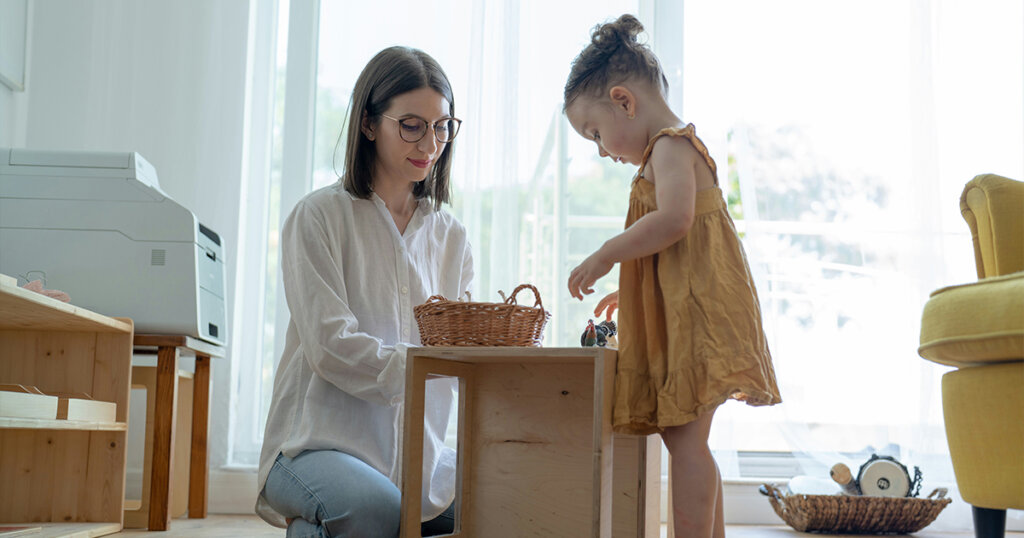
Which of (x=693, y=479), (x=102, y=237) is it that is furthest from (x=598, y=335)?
(x=102, y=237)

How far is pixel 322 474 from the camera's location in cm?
141

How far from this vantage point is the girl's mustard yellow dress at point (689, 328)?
1286mm

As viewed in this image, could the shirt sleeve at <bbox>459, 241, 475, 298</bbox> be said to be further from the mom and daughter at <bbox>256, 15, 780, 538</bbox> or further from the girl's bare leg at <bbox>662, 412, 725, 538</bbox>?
the girl's bare leg at <bbox>662, 412, 725, 538</bbox>

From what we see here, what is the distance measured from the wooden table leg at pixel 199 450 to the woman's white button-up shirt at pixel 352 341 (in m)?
0.96

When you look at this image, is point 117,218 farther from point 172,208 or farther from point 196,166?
point 196,166

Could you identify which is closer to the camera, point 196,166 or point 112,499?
point 112,499

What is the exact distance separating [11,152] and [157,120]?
59 cm

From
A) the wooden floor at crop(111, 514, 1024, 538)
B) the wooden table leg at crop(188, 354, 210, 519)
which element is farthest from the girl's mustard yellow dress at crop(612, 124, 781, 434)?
the wooden table leg at crop(188, 354, 210, 519)

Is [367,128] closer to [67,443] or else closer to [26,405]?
[26,405]

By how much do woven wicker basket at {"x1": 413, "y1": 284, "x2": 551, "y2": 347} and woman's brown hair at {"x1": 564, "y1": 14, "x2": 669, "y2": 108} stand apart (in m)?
0.39

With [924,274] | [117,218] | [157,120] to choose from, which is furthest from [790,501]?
[157,120]

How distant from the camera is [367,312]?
5.27 feet

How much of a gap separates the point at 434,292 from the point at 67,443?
1.06 m

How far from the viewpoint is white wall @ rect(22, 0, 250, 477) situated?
2768mm
